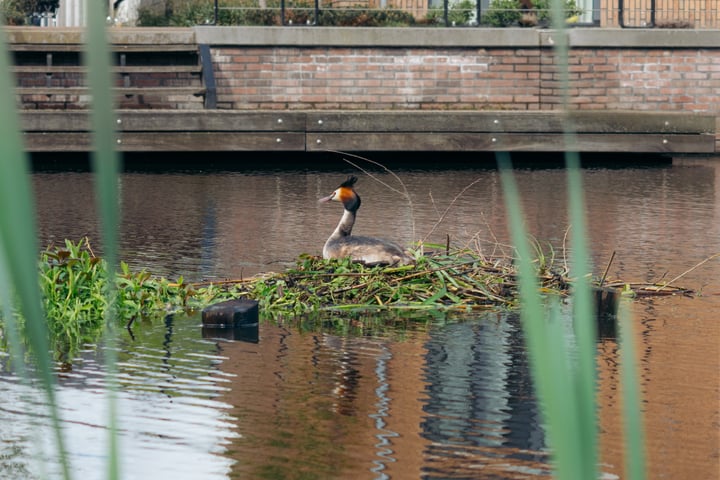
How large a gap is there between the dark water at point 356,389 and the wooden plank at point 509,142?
615 centimetres

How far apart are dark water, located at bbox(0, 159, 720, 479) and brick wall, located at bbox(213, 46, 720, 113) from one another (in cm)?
848

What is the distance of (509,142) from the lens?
17406mm

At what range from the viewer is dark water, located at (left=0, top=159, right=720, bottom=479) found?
4.48m

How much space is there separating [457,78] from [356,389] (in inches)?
573

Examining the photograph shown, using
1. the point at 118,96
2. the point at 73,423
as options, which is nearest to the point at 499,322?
the point at 73,423

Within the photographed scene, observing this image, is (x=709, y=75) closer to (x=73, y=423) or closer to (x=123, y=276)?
(x=123, y=276)

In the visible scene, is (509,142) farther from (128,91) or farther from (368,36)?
(128,91)

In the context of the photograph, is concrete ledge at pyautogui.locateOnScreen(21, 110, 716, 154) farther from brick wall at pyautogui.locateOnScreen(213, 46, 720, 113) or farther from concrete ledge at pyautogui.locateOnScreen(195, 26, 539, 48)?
concrete ledge at pyautogui.locateOnScreen(195, 26, 539, 48)

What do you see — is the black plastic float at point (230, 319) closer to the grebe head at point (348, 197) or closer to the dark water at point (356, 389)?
the dark water at point (356, 389)

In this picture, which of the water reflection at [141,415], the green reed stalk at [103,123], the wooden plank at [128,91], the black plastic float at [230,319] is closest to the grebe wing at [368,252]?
the black plastic float at [230,319]

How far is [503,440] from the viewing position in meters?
4.73

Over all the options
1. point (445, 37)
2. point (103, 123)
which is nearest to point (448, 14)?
point (445, 37)

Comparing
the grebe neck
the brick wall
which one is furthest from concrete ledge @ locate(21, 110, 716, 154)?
the grebe neck

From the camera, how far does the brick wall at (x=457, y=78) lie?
64.2ft
